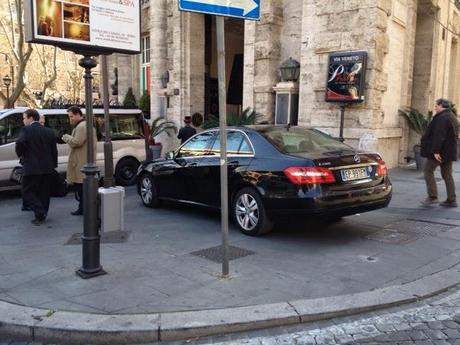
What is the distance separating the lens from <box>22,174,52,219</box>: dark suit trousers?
762cm

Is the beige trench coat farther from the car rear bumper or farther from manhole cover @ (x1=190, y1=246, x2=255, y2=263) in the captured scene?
the car rear bumper

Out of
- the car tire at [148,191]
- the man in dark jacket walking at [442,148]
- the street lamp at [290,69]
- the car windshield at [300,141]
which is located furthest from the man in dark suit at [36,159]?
the street lamp at [290,69]

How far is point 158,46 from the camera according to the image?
17438 mm

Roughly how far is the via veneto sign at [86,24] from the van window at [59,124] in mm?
6292

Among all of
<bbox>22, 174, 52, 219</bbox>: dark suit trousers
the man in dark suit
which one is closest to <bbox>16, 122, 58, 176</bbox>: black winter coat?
the man in dark suit

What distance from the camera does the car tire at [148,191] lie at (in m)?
8.69

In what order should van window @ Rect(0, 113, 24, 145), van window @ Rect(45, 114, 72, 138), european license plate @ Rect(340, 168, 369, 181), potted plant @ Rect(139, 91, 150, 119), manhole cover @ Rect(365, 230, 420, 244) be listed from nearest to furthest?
european license plate @ Rect(340, 168, 369, 181)
manhole cover @ Rect(365, 230, 420, 244)
van window @ Rect(0, 113, 24, 145)
van window @ Rect(45, 114, 72, 138)
potted plant @ Rect(139, 91, 150, 119)

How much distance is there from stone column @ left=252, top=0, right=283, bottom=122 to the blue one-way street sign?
879cm

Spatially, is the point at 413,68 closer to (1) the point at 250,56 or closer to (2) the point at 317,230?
(1) the point at 250,56

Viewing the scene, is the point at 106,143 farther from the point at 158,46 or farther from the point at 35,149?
the point at 158,46

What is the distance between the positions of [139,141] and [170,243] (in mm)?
6246

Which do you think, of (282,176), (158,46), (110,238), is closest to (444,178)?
(282,176)

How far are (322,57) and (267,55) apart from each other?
1.93 meters

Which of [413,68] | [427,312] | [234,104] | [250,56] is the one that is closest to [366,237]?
[427,312]
